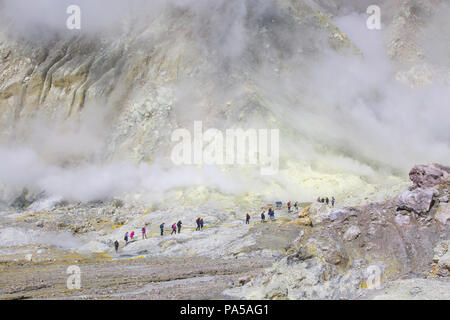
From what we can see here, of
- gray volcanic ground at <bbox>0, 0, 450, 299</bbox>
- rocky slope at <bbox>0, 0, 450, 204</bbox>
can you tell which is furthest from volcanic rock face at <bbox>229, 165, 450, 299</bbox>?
rocky slope at <bbox>0, 0, 450, 204</bbox>

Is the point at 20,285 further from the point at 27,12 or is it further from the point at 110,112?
the point at 27,12

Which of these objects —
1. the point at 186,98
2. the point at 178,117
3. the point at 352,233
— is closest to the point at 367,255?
the point at 352,233

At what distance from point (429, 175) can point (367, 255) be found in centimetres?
536

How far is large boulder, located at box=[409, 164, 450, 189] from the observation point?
18.9 metres

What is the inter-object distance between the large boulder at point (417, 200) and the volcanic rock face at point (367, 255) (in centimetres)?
4

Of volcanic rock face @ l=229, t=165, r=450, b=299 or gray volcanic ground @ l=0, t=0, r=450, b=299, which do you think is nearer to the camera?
volcanic rock face @ l=229, t=165, r=450, b=299

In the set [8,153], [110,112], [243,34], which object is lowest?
[8,153]

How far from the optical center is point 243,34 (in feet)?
215

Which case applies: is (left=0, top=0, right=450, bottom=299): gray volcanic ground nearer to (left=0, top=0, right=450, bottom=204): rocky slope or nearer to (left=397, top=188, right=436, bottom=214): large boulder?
(left=0, top=0, right=450, bottom=204): rocky slope

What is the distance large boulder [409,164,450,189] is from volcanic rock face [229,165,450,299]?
0.58 ft

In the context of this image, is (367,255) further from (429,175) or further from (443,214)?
(429,175)

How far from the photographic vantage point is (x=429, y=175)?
19.4 meters

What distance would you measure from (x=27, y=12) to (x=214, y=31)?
32.2 m
